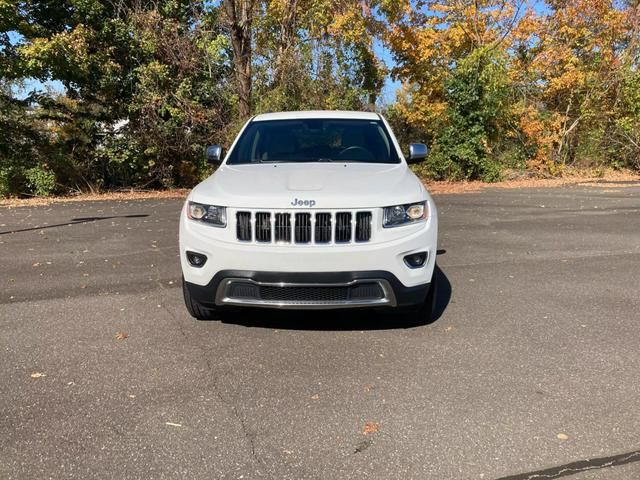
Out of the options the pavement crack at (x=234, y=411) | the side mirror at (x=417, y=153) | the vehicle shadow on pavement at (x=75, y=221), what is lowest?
the vehicle shadow on pavement at (x=75, y=221)

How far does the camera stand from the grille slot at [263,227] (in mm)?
4027

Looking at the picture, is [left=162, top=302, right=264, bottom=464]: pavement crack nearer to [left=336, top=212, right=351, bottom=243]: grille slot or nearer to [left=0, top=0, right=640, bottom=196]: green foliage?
[left=336, top=212, right=351, bottom=243]: grille slot

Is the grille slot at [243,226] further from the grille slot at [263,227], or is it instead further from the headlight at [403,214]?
the headlight at [403,214]

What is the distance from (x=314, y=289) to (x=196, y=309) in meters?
1.18

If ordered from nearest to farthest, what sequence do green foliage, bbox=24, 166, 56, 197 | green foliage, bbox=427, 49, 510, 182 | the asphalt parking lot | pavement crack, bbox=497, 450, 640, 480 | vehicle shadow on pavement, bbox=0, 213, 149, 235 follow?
1. pavement crack, bbox=497, 450, 640, 480
2. the asphalt parking lot
3. vehicle shadow on pavement, bbox=0, 213, 149, 235
4. green foliage, bbox=24, 166, 56, 197
5. green foliage, bbox=427, 49, 510, 182

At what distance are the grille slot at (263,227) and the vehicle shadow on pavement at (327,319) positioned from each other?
92cm

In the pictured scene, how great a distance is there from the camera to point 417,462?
2.74 m

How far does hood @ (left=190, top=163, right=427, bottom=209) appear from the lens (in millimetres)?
3994

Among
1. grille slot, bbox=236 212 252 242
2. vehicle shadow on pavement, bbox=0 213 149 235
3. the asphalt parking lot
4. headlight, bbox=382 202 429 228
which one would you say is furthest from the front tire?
vehicle shadow on pavement, bbox=0 213 149 235

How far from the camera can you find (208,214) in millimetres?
4207

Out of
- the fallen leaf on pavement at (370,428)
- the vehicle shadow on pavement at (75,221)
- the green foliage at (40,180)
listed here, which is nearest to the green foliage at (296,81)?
the green foliage at (40,180)

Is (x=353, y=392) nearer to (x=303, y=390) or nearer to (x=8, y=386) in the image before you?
(x=303, y=390)

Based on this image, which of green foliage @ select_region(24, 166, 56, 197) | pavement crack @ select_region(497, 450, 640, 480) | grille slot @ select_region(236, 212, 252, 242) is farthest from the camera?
green foliage @ select_region(24, 166, 56, 197)

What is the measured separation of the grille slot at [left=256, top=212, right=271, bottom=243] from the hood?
0.08 meters
